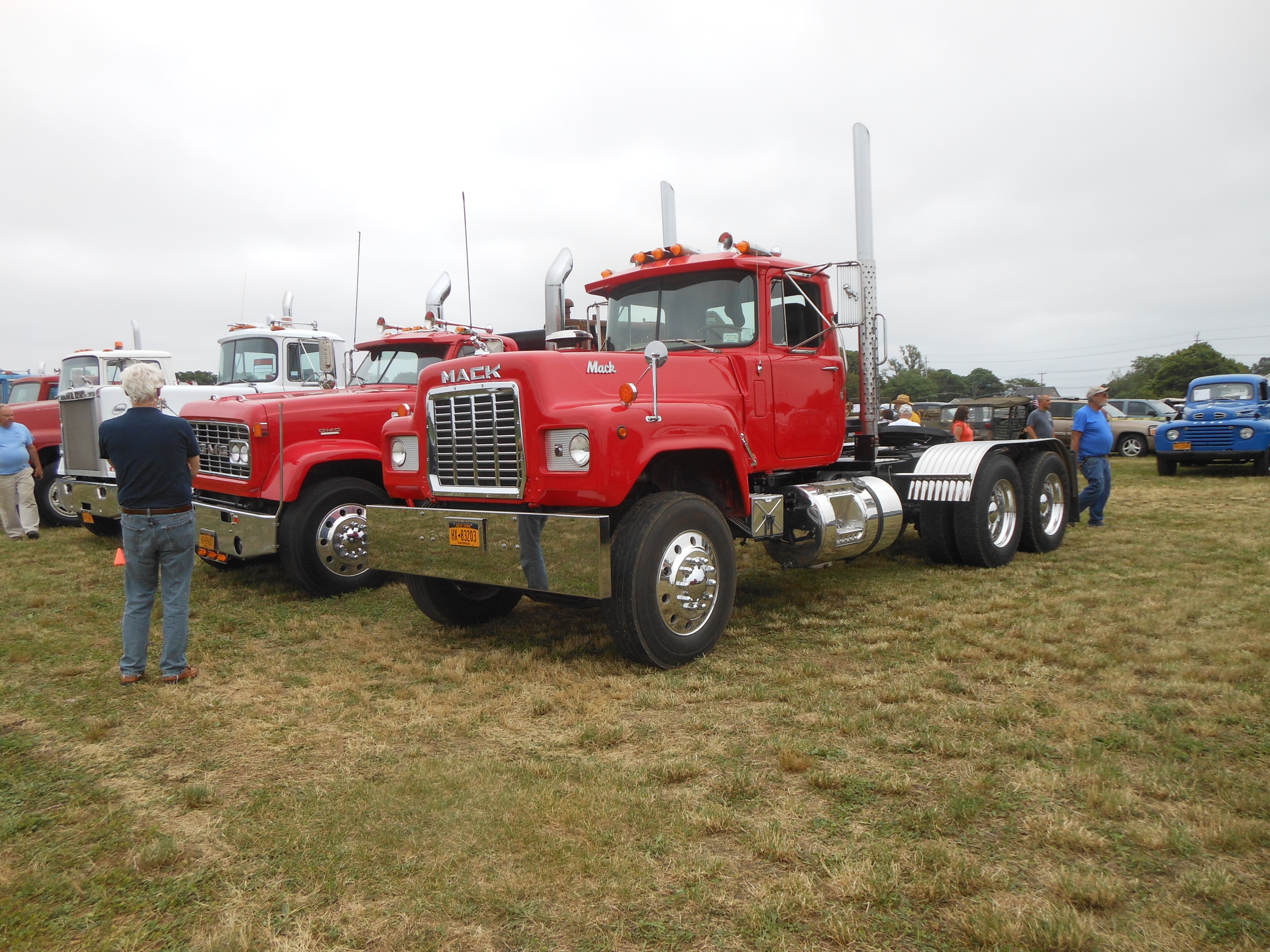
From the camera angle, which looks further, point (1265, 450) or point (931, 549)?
point (1265, 450)

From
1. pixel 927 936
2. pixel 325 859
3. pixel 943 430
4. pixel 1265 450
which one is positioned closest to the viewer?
pixel 927 936

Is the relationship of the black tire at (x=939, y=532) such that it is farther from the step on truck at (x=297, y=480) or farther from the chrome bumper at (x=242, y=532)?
the chrome bumper at (x=242, y=532)

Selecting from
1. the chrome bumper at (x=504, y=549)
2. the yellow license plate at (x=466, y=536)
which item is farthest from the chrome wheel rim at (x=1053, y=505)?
the yellow license plate at (x=466, y=536)

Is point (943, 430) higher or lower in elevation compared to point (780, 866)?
higher

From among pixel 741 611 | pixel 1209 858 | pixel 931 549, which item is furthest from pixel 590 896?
pixel 931 549

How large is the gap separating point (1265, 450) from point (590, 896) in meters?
17.9

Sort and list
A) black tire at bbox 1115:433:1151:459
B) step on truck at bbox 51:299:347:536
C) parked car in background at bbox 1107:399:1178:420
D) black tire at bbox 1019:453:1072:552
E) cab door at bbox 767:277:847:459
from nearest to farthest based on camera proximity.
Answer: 1. cab door at bbox 767:277:847:459
2. black tire at bbox 1019:453:1072:552
3. step on truck at bbox 51:299:347:536
4. black tire at bbox 1115:433:1151:459
5. parked car in background at bbox 1107:399:1178:420

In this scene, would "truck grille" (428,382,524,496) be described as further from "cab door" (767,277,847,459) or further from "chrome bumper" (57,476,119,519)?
"chrome bumper" (57,476,119,519)

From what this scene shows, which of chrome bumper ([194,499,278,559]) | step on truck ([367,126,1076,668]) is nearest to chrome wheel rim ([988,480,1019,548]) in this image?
step on truck ([367,126,1076,668])

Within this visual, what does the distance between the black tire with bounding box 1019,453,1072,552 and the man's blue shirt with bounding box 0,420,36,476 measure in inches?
461

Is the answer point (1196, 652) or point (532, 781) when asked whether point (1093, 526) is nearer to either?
point (1196, 652)

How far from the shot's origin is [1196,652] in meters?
4.86

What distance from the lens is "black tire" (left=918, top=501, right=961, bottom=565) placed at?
7.68 meters

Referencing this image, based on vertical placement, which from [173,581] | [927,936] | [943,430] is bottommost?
[927,936]
